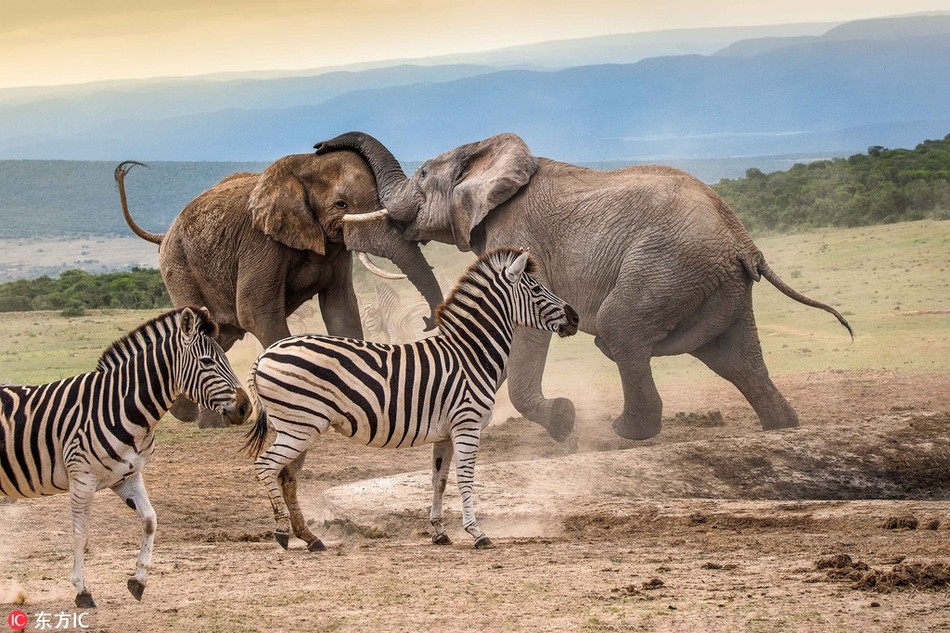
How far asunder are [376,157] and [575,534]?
5921mm

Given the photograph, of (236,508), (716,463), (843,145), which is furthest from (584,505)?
(843,145)

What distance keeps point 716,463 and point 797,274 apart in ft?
59.7

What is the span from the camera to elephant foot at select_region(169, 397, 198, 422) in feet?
48.4

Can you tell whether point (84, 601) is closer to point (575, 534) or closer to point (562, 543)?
point (562, 543)

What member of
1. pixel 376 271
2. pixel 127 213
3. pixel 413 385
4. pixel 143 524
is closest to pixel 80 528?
pixel 143 524

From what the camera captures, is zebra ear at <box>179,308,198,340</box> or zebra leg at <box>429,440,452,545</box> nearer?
zebra ear at <box>179,308,198,340</box>

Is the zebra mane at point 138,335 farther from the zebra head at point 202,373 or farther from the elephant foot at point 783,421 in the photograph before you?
the elephant foot at point 783,421

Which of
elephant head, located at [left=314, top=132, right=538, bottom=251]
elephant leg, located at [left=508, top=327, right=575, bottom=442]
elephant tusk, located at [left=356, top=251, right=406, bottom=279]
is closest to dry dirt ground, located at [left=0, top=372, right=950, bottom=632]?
elephant leg, located at [left=508, top=327, right=575, bottom=442]

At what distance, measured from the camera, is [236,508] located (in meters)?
11.0

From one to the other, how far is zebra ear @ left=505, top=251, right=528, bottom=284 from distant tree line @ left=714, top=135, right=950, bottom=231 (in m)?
26.3

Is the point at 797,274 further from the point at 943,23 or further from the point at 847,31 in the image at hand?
the point at 847,31

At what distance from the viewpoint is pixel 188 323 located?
749 centimetres

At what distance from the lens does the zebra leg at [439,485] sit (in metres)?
8.78

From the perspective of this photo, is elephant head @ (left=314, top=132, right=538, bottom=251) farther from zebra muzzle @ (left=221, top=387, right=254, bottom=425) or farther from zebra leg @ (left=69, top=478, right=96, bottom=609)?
zebra leg @ (left=69, top=478, right=96, bottom=609)
